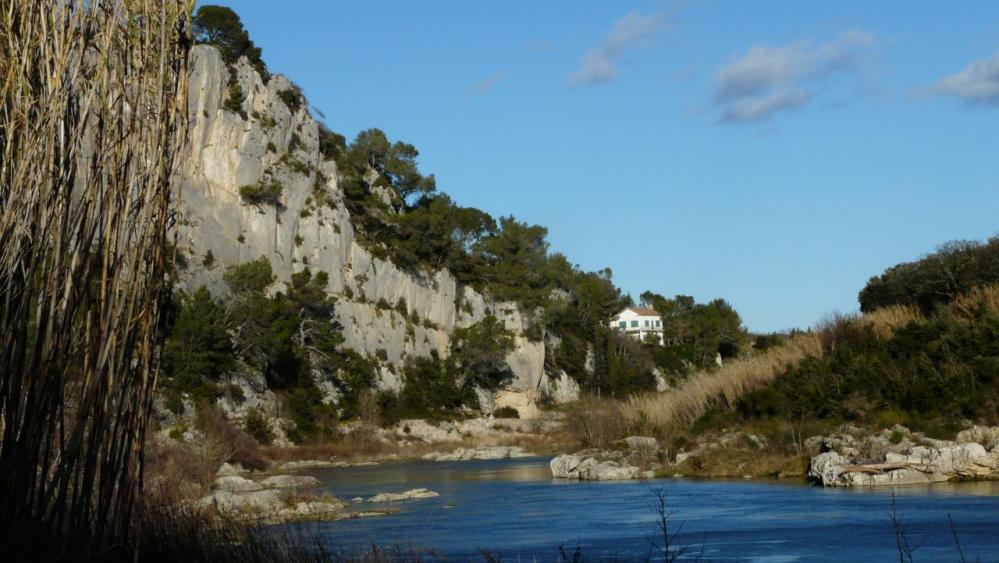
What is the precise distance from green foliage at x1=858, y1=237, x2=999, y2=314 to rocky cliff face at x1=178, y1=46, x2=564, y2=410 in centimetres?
3763

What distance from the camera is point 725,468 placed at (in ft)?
115

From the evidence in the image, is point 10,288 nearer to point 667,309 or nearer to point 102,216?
point 102,216

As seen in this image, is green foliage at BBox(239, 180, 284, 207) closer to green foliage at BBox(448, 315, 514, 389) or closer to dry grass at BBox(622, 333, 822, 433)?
green foliage at BBox(448, 315, 514, 389)

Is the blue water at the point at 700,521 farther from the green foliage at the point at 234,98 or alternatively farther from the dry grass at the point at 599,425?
the green foliage at the point at 234,98

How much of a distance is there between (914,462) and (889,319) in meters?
11.7

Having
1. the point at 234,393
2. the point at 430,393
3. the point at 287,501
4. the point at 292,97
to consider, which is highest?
the point at 292,97

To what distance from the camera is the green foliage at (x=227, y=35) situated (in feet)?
255

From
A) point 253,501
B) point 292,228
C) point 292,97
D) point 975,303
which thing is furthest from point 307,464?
point 292,97

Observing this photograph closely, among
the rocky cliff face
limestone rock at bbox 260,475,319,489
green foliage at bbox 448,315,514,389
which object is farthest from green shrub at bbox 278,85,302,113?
limestone rock at bbox 260,475,319,489

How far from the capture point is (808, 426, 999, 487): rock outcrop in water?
28188 millimetres

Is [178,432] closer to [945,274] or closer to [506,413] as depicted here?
[945,274]

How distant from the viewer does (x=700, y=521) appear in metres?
22.7

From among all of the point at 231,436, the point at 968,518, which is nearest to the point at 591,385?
the point at 231,436

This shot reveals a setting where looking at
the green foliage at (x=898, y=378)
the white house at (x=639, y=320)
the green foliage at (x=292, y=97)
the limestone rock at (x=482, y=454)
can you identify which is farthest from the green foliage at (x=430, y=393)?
the white house at (x=639, y=320)
